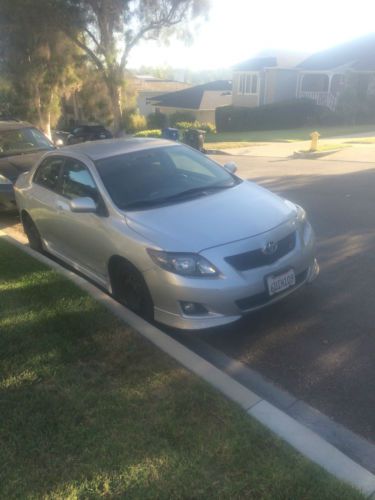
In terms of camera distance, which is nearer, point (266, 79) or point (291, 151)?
point (291, 151)

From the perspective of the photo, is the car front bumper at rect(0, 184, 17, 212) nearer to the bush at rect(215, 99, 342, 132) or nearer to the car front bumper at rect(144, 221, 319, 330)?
the car front bumper at rect(144, 221, 319, 330)

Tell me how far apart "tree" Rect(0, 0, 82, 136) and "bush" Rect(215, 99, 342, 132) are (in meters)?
11.5

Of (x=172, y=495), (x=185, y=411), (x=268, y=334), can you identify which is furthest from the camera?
(x=268, y=334)

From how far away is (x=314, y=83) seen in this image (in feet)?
122

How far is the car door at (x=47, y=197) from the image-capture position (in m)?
5.50

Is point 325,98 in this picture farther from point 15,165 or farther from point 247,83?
point 15,165

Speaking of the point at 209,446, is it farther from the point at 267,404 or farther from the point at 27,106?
the point at 27,106

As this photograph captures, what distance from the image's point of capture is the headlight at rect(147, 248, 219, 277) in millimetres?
3742

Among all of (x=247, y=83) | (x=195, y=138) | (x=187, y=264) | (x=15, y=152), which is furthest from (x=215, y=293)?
(x=247, y=83)

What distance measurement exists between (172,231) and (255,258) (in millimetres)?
727

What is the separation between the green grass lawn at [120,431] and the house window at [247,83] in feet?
118

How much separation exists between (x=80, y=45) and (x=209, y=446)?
91.1 feet

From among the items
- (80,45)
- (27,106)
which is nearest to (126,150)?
(80,45)

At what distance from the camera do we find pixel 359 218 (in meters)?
7.52
